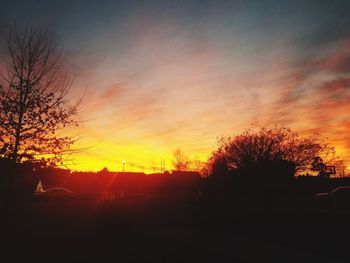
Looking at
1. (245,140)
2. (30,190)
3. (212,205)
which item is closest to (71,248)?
(212,205)

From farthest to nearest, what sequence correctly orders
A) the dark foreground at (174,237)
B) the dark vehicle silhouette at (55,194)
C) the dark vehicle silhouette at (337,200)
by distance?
the dark vehicle silhouette at (55,194)
the dark vehicle silhouette at (337,200)
the dark foreground at (174,237)

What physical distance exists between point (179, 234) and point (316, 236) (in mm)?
5142

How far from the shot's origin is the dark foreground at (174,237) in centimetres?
1093

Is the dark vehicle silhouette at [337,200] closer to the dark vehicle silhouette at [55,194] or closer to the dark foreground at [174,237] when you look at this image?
the dark foreground at [174,237]

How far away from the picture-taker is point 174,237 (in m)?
14.2

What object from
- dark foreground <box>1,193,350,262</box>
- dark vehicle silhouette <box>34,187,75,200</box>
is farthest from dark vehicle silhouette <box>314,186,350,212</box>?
dark vehicle silhouette <box>34,187,75,200</box>

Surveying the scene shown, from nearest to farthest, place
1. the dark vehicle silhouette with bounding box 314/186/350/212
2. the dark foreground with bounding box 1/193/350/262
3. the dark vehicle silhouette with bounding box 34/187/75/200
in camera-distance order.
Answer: the dark foreground with bounding box 1/193/350/262 → the dark vehicle silhouette with bounding box 314/186/350/212 → the dark vehicle silhouette with bounding box 34/187/75/200

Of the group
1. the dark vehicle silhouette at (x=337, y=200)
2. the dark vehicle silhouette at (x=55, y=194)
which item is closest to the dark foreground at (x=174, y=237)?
the dark vehicle silhouette at (x=337, y=200)

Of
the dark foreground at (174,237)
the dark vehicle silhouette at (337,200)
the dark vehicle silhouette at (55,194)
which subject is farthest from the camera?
the dark vehicle silhouette at (55,194)

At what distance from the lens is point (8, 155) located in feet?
45.6

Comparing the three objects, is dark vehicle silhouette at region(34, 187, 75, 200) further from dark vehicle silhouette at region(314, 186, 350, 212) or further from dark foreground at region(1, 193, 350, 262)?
dark vehicle silhouette at region(314, 186, 350, 212)

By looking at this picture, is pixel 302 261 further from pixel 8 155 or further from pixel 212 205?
pixel 212 205

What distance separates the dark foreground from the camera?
1093 cm

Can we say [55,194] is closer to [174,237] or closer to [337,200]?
[174,237]
